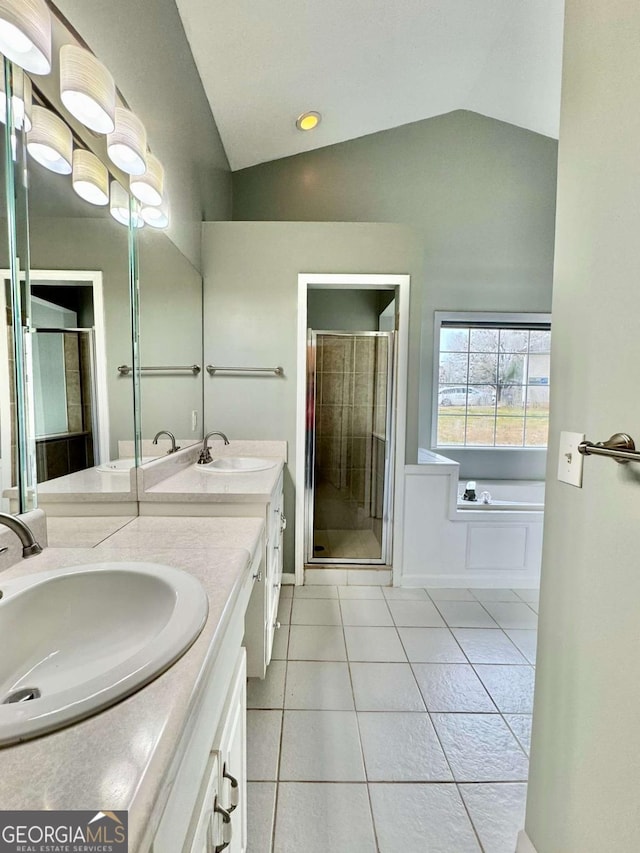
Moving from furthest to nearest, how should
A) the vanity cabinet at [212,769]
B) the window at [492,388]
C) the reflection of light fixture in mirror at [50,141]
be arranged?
the window at [492,388] < the reflection of light fixture in mirror at [50,141] < the vanity cabinet at [212,769]

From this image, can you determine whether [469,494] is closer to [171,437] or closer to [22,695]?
[171,437]

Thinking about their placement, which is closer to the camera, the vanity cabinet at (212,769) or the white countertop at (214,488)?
the vanity cabinet at (212,769)

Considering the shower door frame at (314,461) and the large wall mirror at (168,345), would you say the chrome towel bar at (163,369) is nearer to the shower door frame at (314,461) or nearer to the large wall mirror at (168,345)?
the large wall mirror at (168,345)

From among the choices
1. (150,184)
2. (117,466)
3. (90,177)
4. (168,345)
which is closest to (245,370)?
(168,345)

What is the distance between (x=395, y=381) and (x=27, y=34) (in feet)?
7.14

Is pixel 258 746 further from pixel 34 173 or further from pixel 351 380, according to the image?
pixel 351 380

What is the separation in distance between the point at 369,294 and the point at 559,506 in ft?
10.2

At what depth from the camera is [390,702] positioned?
1.61 m

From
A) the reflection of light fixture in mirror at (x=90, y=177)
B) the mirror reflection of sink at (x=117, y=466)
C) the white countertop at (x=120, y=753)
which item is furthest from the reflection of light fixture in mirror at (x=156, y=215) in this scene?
the white countertop at (x=120, y=753)

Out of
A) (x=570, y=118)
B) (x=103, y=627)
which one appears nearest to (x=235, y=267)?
(x=570, y=118)

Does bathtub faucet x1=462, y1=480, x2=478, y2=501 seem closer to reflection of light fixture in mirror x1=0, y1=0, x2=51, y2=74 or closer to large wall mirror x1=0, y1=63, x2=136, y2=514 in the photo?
large wall mirror x1=0, y1=63, x2=136, y2=514

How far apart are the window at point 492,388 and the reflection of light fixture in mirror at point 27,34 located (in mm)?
3149

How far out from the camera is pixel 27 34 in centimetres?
86

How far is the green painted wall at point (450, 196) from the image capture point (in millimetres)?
3127
